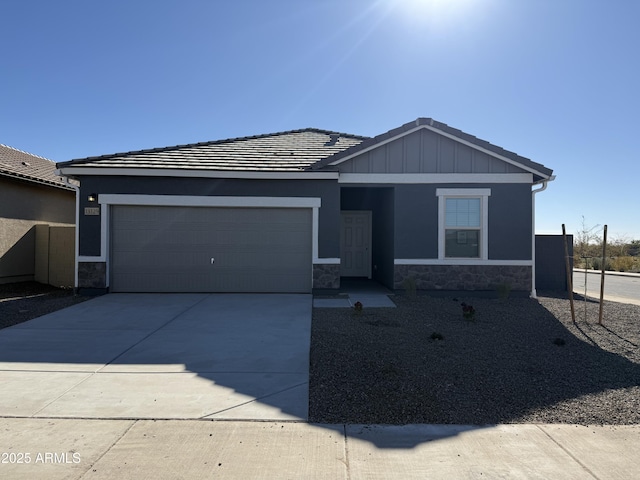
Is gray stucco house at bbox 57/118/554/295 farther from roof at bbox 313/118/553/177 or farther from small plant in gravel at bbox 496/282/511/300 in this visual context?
small plant in gravel at bbox 496/282/511/300

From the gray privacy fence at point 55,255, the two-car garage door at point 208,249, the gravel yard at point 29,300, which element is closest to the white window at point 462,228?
the two-car garage door at point 208,249

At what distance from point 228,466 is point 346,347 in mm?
2981

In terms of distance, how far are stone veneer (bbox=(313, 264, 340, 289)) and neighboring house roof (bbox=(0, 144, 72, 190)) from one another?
8.47 metres

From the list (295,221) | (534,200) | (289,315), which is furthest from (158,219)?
(534,200)

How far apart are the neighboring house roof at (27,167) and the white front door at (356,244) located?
9272mm

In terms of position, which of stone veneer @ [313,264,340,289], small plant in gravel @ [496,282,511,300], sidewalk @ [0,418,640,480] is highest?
stone veneer @ [313,264,340,289]

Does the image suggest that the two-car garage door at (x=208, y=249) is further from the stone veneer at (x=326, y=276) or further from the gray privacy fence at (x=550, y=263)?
the gray privacy fence at (x=550, y=263)

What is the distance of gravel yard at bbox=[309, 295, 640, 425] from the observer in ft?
12.5

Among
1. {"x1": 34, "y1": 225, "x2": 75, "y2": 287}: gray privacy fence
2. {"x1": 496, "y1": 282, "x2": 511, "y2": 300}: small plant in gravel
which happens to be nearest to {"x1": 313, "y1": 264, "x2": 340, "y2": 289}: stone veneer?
{"x1": 496, "y1": 282, "x2": 511, "y2": 300}: small plant in gravel

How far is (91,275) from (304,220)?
5.72 metres

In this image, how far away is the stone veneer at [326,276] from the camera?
33.1ft

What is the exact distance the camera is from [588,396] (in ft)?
13.6

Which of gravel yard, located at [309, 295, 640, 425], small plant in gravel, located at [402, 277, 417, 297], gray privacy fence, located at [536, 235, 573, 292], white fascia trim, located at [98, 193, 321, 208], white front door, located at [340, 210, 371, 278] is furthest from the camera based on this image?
white front door, located at [340, 210, 371, 278]

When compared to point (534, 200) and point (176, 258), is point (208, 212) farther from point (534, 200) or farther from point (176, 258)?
point (534, 200)
